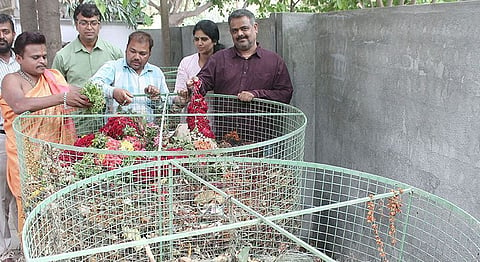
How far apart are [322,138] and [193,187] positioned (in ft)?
6.92

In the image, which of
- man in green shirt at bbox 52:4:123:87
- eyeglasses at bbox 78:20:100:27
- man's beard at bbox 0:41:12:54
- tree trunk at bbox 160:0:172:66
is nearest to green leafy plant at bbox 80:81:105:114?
man in green shirt at bbox 52:4:123:87

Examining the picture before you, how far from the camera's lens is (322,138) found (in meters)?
4.52

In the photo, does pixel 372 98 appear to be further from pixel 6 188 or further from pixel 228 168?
pixel 6 188

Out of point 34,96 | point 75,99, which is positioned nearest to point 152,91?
point 75,99

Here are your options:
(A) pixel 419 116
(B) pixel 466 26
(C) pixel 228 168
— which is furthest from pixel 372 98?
(C) pixel 228 168

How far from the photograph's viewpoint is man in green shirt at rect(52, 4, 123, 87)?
13.4ft

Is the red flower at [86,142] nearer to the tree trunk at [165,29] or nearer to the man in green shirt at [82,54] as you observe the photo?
the man in green shirt at [82,54]

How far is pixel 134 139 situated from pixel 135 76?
626 millimetres

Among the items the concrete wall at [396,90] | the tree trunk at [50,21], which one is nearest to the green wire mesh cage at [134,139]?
the concrete wall at [396,90]

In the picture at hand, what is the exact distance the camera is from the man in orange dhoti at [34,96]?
125 inches

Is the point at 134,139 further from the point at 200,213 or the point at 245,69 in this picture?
the point at 245,69

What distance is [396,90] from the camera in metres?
3.20

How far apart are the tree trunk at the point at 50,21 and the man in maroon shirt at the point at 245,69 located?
Answer: 158 cm

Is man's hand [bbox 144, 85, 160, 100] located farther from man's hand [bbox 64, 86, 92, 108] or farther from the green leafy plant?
man's hand [bbox 64, 86, 92, 108]
